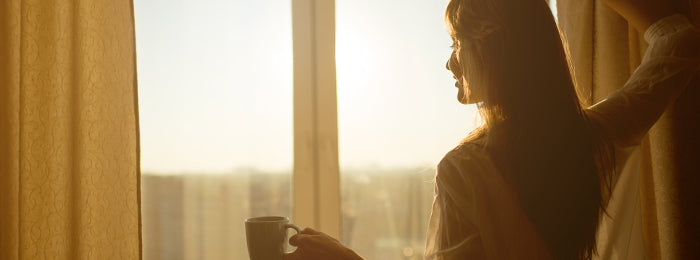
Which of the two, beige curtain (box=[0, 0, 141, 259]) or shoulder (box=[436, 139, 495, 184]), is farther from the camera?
beige curtain (box=[0, 0, 141, 259])

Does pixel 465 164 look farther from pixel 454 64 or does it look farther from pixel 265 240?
pixel 265 240

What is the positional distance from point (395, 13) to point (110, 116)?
108cm

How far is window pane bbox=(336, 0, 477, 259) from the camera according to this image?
68.7 inches

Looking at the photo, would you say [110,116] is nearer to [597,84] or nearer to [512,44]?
[512,44]

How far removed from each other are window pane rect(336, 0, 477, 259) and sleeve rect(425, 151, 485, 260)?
1.10 m

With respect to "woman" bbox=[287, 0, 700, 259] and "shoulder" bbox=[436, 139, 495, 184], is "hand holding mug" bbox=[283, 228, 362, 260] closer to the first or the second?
"woman" bbox=[287, 0, 700, 259]

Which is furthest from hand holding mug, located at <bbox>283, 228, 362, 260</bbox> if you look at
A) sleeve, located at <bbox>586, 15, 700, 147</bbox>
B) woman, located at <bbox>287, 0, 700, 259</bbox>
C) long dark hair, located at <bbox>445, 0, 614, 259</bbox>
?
sleeve, located at <bbox>586, 15, 700, 147</bbox>

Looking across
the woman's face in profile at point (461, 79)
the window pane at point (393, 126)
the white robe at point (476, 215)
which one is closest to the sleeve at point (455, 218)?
the white robe at point (476, 215)

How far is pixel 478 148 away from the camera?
64cm

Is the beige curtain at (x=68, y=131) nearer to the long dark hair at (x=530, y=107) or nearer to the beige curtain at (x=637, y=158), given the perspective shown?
the long dark hair at (x=530, y=107)

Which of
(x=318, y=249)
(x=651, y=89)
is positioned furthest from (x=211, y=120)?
(x=651, y=89)

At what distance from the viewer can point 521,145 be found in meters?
0.65

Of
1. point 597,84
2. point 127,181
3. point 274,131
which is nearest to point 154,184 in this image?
point 127,181

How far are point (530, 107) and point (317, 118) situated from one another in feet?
3.80
